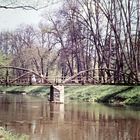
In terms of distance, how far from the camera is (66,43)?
2591 inches

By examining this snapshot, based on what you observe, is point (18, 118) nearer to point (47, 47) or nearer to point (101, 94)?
point (101, 94)

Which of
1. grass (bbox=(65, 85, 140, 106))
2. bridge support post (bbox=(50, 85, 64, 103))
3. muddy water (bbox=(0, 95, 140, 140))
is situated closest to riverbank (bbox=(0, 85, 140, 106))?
grass (bbox=(65, 85, 140, 106))

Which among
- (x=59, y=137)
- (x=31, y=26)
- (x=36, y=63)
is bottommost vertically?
(x=59, y=137)

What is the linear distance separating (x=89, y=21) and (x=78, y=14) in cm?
244

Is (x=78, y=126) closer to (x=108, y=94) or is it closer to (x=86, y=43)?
(x=108, y=94)

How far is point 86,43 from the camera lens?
218 ft

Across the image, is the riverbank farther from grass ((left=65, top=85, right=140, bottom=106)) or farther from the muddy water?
the muddy water

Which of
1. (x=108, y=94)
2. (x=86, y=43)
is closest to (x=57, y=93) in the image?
(x=108, y=94)

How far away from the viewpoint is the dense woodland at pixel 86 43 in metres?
44.5

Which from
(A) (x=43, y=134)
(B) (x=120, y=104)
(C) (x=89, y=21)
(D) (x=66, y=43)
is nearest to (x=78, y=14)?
(C) (x=89, y=21)

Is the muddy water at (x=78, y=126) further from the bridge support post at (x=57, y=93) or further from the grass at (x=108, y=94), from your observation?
the bridge support post at (x=57, y=93)

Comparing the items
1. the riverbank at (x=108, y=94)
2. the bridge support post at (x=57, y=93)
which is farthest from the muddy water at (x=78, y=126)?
the bridge support post at (x=57, y=93)

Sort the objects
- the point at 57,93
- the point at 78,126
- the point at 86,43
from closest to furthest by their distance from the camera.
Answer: the point at 78,126 < the point at 57,93 < the point at 86,43

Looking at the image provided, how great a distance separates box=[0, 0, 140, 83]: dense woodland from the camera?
4447 cm
